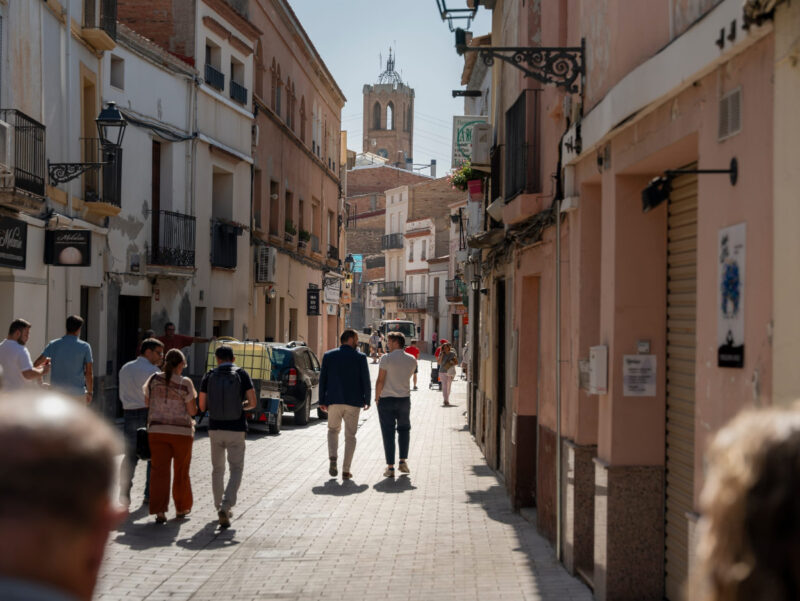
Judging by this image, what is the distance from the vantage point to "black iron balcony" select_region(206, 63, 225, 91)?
2441cm

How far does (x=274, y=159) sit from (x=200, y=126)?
6.42 meters

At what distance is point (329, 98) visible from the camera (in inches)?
1625

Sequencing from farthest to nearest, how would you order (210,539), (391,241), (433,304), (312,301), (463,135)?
(391,241) < (433,304) < (312,301) < (463,135) < (210,539)

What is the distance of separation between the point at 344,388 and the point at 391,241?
69.1 metres

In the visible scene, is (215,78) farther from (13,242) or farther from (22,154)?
(13,242)

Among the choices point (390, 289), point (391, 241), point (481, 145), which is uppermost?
point (391, 241)

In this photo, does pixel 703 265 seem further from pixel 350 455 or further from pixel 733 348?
pixel 350 455

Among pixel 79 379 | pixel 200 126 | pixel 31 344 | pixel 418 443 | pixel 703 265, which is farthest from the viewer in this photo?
pixel 200 126

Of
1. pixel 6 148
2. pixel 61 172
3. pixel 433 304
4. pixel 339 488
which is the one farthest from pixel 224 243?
pixel 433 304

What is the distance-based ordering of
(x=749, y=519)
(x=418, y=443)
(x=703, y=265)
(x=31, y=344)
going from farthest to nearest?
(x=418, y=443) → (x=31, y=344) → (x=703, y=265) → (x=749, y=519)

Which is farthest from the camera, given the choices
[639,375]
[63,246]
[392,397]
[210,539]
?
[63,246]

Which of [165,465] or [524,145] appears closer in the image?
[165,465]

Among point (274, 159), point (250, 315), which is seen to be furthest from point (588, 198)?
point (274, 159)

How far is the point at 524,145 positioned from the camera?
11.3 meters
